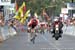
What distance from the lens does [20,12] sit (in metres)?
64.4

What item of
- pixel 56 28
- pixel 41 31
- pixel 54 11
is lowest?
pixel 54 11

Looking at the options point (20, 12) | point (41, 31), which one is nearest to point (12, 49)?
point (41, 31)

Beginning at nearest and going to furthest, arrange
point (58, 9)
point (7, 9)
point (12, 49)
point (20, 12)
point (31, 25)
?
point (12, 49)
point (31, 25)
point (20, 12)
point (7, 9)
point (58, 9)

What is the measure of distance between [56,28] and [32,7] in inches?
3705

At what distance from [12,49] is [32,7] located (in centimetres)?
10294

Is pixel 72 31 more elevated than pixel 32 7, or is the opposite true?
pixel 72 31

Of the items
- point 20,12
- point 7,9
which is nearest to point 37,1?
point 7,9

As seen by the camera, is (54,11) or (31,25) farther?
(54,11)

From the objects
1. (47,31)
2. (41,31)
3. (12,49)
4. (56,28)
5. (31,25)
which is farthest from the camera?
(47,31)

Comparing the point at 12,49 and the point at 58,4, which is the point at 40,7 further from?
the point at 12,49

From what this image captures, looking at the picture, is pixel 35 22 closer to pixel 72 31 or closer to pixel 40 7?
pixel 72 31

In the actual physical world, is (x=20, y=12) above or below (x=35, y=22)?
below

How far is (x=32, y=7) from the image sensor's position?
127625mm

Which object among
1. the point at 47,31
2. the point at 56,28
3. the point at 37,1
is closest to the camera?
the point at 56,28
